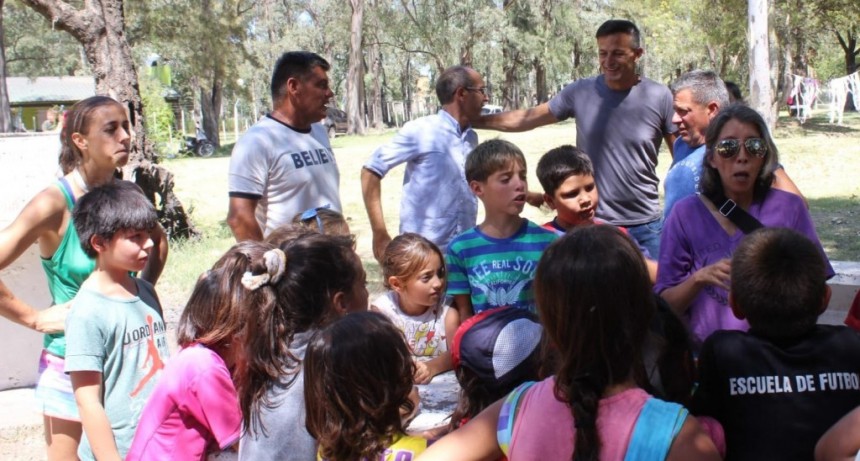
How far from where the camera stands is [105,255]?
9.60 ft

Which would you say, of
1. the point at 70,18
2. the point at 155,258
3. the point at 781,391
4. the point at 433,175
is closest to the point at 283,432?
the point at 781,391

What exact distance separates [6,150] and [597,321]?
6.80 m

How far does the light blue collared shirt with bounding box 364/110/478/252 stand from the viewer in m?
4.64

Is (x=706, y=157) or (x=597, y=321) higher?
(x=706, y=157)

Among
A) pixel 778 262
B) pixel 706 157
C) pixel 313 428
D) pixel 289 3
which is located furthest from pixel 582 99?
pixel 289 3

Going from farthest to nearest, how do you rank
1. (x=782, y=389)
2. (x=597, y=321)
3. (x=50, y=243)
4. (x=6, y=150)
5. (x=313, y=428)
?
(x=6, y=150) → (x=50, y=243) → (x=313, y=428) → (x=782, y=389) → (x=597, y=321)

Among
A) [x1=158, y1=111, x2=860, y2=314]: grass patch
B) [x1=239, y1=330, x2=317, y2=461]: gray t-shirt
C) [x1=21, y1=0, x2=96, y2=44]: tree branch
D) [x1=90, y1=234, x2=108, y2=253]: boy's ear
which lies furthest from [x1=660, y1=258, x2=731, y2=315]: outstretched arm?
[x1=21, y1=0, x2=96, y2=44]: tree branch

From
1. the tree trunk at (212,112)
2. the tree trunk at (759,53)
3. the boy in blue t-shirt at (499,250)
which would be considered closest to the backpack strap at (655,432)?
the boy in blue t-shirt at (499,250)

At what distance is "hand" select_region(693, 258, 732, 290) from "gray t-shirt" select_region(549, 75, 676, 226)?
202 cm

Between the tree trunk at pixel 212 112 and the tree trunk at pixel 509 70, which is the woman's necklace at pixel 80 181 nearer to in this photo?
the tree trunk at pixel 212 112

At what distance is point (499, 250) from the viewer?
3.34 metres

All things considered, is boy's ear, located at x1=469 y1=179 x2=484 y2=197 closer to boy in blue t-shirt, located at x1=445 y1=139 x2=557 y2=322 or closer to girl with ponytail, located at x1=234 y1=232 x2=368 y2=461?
boy in blue t-shirt, located at x1=445 y1=139 x2=557 y2=322

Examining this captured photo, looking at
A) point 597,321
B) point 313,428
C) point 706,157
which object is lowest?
point 313,428

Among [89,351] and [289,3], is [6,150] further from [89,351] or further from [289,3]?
[289,3]
